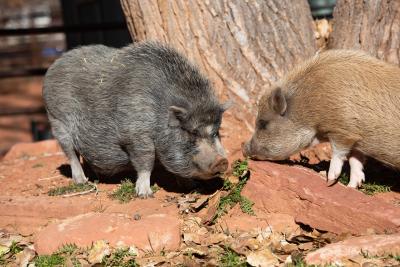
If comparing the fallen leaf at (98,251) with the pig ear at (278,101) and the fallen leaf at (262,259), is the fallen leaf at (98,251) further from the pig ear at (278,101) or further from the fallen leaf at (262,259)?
the pig ear at (278,101)

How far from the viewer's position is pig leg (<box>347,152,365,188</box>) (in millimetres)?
5039

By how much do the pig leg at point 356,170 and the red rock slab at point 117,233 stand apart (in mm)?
1514

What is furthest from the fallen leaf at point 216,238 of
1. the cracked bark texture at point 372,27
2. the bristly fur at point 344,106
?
the cracked bark texture at point 372,27

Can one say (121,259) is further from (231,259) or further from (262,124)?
(262,124)

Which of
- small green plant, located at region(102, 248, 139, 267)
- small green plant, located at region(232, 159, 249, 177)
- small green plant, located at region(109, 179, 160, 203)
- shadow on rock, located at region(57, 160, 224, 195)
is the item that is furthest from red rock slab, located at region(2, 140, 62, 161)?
small green plant, located at region(102, 248, 139, 267)

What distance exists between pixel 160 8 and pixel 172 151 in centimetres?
153

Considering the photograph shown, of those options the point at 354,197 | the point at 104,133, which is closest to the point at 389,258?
the point at 354,197

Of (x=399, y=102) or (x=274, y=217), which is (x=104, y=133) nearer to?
(x=274, y=217)

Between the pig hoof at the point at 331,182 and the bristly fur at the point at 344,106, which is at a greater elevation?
the bristly fur at the point at 344,106

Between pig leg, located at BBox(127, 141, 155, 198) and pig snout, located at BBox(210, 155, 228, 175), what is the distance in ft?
1.95

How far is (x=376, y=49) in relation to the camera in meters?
5.79

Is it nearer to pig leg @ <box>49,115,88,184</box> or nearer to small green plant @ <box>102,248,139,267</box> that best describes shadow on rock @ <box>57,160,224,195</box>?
pig leg @ <box>49,115,88,184</box>

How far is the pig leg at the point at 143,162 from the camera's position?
5148mm

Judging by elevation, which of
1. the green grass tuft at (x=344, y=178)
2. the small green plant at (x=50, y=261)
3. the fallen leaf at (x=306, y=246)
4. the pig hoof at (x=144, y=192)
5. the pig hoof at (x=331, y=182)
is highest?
the pig hoof at (x=331, y=182)
